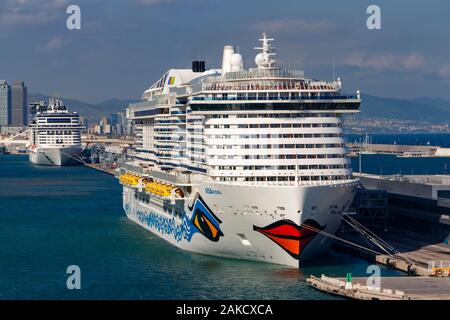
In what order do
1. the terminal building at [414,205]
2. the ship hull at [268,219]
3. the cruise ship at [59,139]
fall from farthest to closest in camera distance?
the cruise ship at [59,139] → the terminal building at [414,205] → the ship hull at [268,219]

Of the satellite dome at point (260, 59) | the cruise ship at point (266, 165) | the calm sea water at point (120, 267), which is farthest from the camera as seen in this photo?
the satellite dome at point (260, 59)

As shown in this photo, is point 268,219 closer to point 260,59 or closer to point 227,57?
point 260,59

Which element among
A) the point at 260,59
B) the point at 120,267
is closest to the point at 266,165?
the point at 260,59

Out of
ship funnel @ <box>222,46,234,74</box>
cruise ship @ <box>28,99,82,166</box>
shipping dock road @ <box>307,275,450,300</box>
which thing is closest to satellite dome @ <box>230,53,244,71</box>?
ship funnel @ <box>222,46,234,74</box>

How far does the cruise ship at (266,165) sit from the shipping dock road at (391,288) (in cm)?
339

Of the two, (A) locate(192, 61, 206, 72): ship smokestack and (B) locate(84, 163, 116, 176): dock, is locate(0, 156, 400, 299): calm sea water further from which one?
(B) locate(84, 163, 116, 176): dock

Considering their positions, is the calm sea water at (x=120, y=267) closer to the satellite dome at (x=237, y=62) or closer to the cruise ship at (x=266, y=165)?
the cruise ship at (x=266, y=165)

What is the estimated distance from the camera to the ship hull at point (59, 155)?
592 ft

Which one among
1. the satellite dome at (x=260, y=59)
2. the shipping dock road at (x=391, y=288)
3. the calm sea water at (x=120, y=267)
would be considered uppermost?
the satellite dome at (x=260, y=59)

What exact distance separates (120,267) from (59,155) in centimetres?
13577

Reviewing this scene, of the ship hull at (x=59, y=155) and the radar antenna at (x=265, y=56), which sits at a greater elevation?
the radar antenna at (x=265, y=56)

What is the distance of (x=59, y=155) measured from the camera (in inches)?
7131

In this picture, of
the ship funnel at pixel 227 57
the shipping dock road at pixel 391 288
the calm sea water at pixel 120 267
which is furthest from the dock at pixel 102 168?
the shipping dock road at pixel 391 288

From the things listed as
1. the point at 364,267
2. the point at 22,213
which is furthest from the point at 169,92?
the point at 22,213
